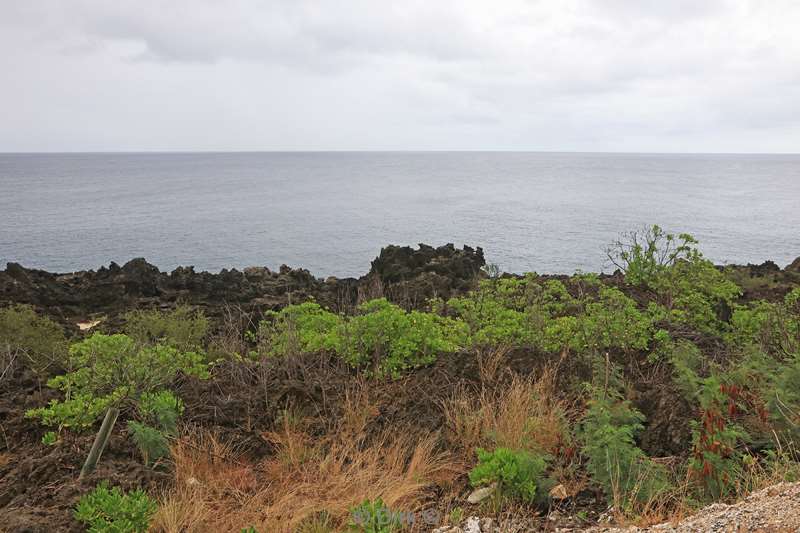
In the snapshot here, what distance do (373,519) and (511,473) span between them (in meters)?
1.45

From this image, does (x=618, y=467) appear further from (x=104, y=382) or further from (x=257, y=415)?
(x=104, y=382)

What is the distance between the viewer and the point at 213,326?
56.5 ft

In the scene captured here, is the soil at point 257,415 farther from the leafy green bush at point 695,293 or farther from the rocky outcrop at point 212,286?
the rocky outcrop at point 212,286

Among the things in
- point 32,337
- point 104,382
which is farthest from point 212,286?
point 104,382

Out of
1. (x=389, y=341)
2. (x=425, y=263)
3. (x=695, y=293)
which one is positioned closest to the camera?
(x=389, y=341)

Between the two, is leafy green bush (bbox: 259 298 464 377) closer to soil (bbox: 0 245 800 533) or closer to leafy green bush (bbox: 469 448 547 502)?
soil (bbox: 0 245 800 533)

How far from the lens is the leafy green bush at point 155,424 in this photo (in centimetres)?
647

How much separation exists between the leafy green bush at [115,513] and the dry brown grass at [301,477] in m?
0.36

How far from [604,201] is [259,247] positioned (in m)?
49.4

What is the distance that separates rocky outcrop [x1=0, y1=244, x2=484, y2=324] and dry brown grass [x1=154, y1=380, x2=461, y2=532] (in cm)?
1215

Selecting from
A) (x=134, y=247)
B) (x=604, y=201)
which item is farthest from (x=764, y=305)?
(x=604, y=201)

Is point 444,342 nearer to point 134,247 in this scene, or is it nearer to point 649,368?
point 649,368

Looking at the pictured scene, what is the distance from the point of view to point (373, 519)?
4.71 m

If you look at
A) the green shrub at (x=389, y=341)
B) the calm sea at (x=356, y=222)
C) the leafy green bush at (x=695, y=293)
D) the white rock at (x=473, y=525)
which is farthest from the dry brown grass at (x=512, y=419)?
the calm sea at (x=356, y=222)
